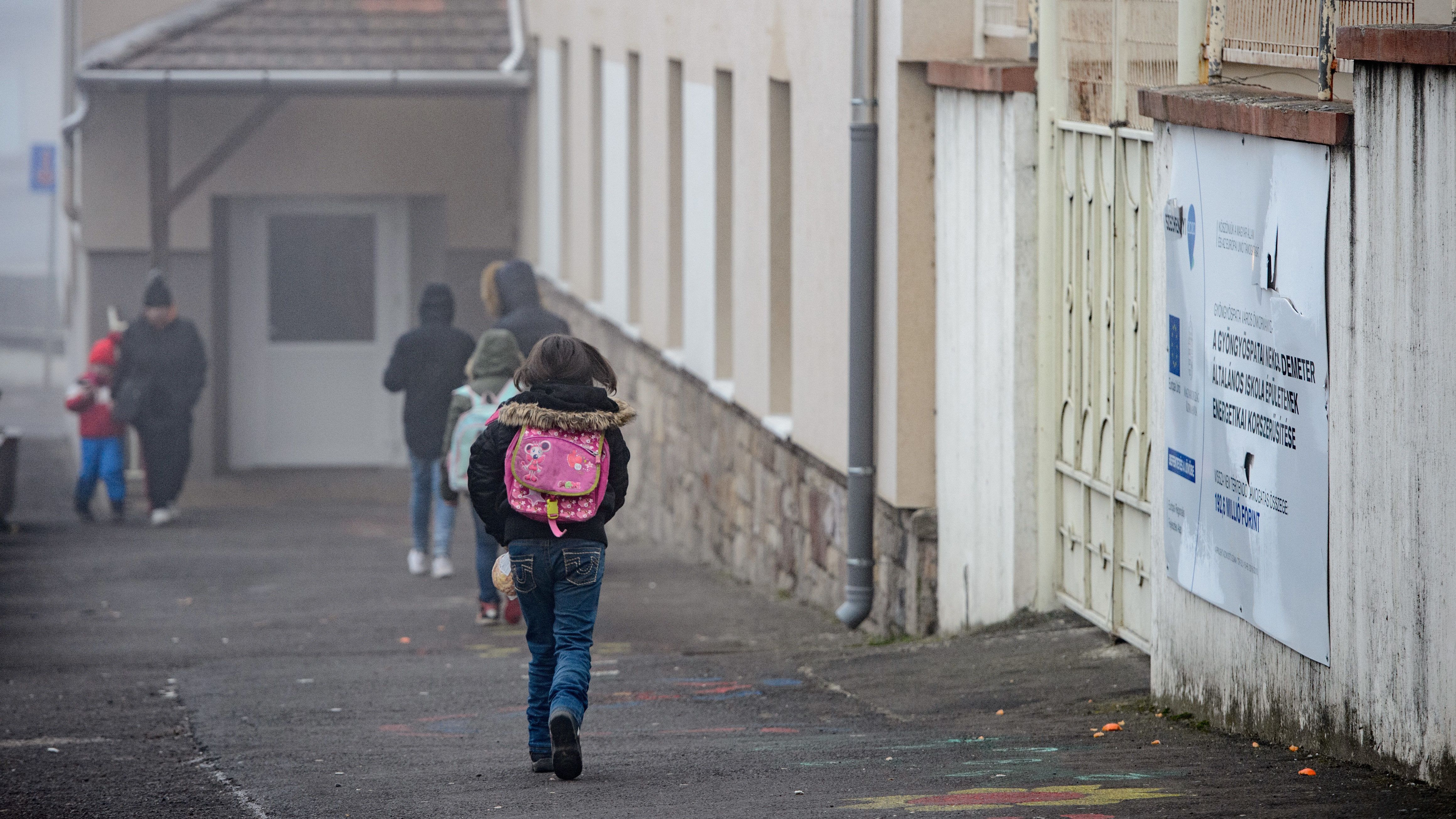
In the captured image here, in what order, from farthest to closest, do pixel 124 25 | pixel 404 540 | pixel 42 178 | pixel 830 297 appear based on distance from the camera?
pixel 42 178, pixel 124 25, pixel 404 540, pixel 830 297

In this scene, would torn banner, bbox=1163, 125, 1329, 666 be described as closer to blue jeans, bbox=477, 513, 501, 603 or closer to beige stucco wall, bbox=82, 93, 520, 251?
blue jeans, bbox=477, 513, 501, 603

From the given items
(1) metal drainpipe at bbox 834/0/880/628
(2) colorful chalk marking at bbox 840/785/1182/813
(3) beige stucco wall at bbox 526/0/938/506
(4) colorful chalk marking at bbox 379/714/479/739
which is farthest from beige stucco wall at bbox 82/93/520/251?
(2) colorful chalk marking at bbox 840/785/1182/813

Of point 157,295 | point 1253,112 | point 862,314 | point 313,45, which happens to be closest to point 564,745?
point 1253,112

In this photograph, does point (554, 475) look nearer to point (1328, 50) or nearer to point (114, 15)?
point (1328, 50)

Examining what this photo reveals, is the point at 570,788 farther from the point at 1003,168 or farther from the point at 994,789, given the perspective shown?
the point at 1003,168

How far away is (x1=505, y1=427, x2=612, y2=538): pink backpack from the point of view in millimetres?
5684

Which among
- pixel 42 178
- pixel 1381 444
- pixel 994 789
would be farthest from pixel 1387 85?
pixel 42 178

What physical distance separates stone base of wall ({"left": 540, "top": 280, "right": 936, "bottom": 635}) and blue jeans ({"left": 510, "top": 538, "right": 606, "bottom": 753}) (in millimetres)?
2890

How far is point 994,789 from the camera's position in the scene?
204 inches

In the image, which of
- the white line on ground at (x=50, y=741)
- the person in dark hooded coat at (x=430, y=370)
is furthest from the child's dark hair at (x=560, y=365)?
the person in dark hooded coat at (x=430, y=370)

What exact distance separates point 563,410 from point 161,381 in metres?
9.73

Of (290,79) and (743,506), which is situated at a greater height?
(290,79)

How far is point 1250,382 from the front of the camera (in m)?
5.44

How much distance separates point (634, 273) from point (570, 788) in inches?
382
